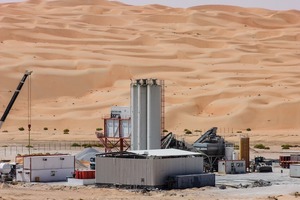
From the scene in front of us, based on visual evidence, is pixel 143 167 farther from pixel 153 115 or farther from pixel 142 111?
pixel 142 111

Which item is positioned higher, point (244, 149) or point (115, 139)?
point (115, 139)

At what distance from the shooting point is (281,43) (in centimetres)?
16600

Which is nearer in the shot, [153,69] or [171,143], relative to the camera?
[171,143]

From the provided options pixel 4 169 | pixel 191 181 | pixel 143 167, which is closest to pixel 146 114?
pixel 4 169

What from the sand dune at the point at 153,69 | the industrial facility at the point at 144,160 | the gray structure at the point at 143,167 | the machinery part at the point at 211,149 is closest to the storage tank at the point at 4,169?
the industrial facility at the point at 144,160

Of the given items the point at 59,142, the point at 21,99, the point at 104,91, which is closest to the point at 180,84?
the point at 104,91

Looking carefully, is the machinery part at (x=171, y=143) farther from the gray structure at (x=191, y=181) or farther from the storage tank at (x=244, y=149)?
the gray structure at (x=191, y=181)

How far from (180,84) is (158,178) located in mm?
67973

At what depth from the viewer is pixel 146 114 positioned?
57094mm

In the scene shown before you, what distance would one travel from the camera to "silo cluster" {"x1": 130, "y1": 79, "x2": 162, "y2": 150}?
186 feet

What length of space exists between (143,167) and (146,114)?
9154 mm

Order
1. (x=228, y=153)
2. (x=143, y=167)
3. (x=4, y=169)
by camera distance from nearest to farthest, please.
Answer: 1. (x=143, y=167)
2. (x=4, y=169)
3. (x=228, y=153)

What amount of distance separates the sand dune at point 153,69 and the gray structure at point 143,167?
3579 cm

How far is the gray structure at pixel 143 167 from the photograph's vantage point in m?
48.2
